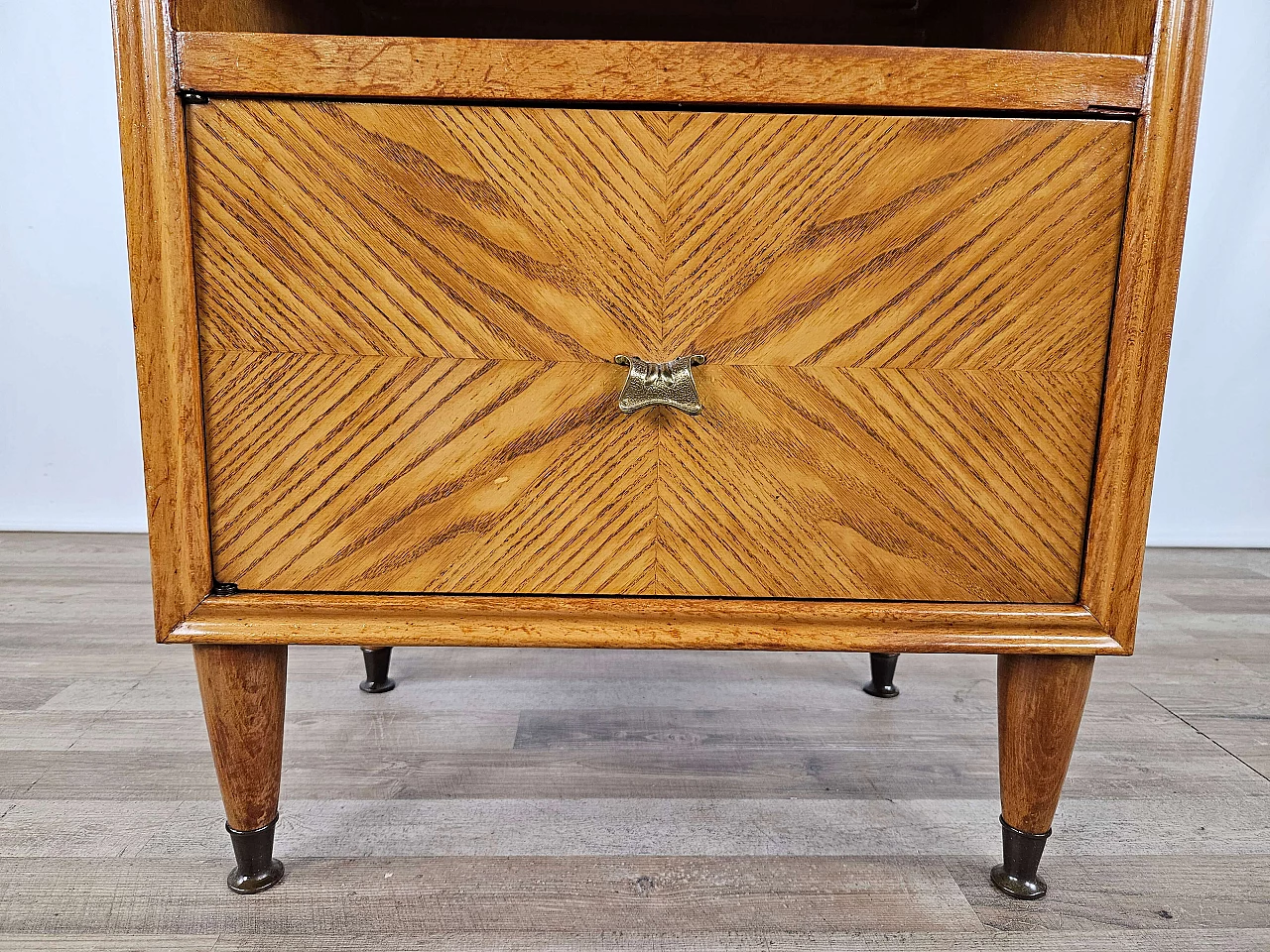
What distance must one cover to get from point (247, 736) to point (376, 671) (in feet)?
1.12

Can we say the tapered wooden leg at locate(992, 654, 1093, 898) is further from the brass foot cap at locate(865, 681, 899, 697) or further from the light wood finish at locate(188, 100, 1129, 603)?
the brass foot cap at locate(865, 681, 899, 697)

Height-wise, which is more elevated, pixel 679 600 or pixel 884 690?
pixel 679 600

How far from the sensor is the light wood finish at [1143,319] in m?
0.47

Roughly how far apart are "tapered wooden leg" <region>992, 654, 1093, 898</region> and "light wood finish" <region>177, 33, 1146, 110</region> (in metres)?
0.34

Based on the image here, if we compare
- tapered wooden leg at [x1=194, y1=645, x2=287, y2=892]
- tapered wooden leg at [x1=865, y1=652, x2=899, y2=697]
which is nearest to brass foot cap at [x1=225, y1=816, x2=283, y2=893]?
tapered wooden leg at [x1=194, y1=645, x2=287, y2=892]

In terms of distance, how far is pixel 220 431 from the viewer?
49cm

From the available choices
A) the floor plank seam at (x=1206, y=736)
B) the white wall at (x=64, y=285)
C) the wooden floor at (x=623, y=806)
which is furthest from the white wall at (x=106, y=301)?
the floor plank seam at (x=1206, y=736)

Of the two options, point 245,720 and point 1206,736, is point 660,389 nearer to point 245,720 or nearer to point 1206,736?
point 245,720

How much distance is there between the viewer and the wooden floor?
21.5 inches

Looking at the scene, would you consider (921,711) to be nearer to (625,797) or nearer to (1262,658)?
(625,797)

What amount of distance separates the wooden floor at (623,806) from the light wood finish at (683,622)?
0.19m

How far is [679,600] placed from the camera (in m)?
0.51

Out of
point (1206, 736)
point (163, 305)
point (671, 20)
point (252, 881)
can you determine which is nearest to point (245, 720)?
point (252, 881)

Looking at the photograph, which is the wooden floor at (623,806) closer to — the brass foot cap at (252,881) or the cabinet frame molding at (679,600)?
the brass foot cap at (252,881)
